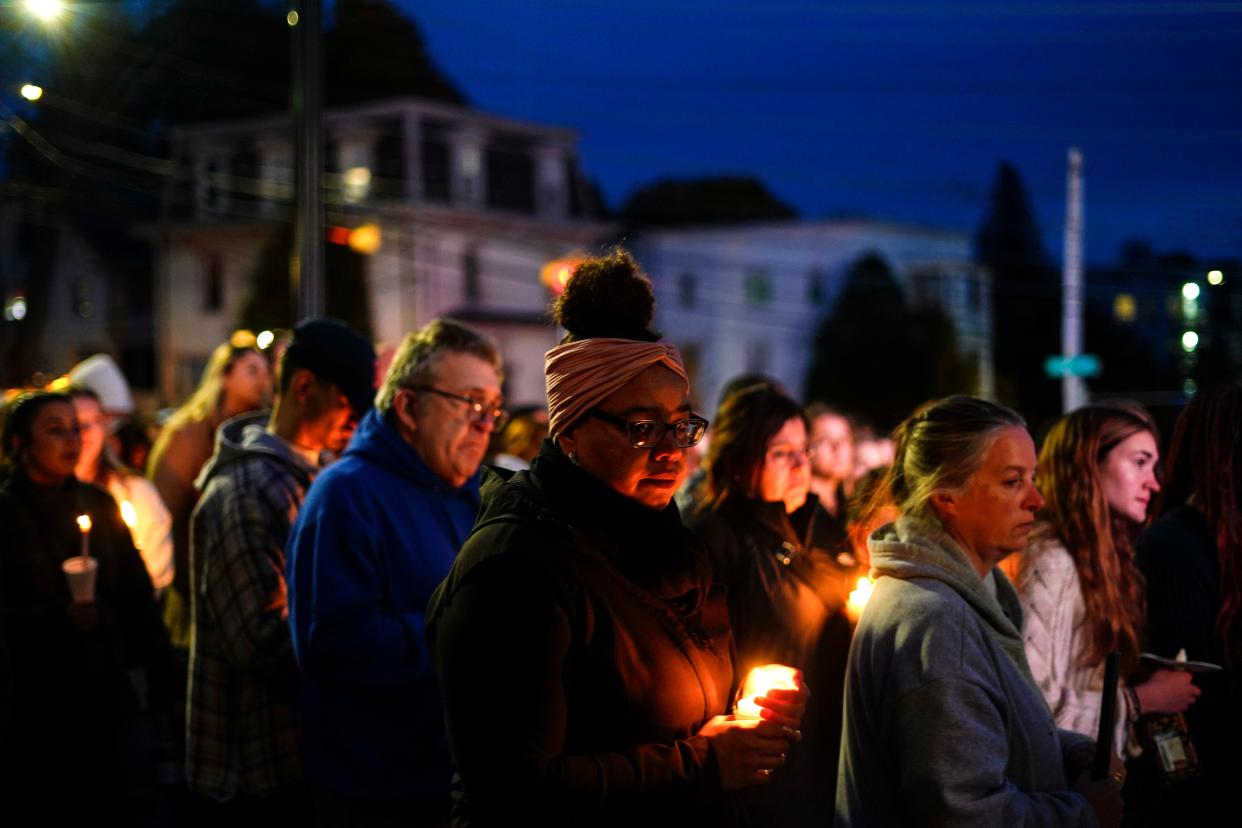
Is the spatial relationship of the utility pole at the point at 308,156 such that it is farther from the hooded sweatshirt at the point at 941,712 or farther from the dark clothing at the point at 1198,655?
the hooded sweatshirt at the point at 941,712

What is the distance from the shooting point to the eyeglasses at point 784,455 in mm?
5223

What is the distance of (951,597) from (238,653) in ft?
8.18

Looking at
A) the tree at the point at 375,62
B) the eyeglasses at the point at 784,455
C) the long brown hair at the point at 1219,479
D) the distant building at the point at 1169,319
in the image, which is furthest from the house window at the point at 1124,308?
the eyeglasses at the point at 784,455

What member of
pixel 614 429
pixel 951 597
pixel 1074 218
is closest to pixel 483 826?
pixel 614 429

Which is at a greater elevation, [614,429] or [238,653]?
[614,429]

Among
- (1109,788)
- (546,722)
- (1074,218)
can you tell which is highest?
(1074,218)

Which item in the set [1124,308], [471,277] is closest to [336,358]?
[471,277]

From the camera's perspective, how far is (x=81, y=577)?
204 inches

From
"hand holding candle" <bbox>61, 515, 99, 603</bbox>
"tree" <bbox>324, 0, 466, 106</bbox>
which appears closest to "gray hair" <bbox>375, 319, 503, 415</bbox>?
"hand holding candle" <bbox>61, 515, 99, 603</bbox>

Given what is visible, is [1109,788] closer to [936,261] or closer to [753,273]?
[753,273]

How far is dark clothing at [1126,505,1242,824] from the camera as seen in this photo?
4.52 m

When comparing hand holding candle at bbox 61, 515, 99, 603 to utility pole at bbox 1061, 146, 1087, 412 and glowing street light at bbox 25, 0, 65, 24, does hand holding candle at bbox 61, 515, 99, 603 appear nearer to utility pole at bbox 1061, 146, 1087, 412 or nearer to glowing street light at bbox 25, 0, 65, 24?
glowing street light at bbox 25, 0, 65, 24

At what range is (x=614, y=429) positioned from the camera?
2711mm

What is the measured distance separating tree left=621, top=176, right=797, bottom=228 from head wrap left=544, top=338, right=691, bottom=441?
188 feet
